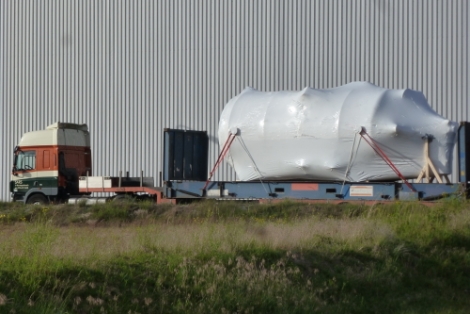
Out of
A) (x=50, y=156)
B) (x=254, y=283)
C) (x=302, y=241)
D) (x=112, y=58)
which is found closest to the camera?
(x=254, y=283)

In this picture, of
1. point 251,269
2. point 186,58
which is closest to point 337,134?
point 251,269

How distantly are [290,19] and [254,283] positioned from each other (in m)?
21.7

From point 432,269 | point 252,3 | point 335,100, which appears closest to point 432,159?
point 335,100

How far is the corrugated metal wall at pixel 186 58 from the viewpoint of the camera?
2859cm

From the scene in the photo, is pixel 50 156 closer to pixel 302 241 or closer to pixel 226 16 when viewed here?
pixel 226 16

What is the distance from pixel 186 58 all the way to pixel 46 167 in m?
8.24

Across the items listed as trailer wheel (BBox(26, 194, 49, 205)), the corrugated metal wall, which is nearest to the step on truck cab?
trailer wheel (BBox(26, 194, 49, 205))

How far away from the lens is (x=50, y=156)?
2688 cm

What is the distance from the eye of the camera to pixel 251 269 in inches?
405

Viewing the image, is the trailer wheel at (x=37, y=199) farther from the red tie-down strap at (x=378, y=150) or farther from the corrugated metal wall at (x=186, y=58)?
the red tie-down strap at (x=378, y=150)

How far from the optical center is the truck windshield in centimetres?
2714

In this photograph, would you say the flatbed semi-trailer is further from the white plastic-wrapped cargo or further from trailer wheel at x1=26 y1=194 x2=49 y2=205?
the white plastic-wrapped cargo

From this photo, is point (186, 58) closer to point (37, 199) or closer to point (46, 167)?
point (46, 167)

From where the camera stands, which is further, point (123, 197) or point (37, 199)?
point (37, 199)
